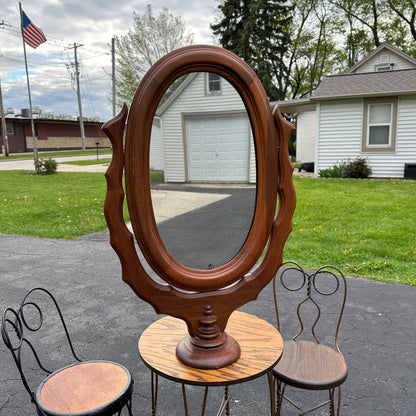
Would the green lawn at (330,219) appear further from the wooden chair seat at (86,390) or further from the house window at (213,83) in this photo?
the house window at (213,83)

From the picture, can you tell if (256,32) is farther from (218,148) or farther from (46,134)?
(218,148)

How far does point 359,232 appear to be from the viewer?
583 centimetres

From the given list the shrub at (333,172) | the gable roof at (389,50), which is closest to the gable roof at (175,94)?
the shrub at (333,172)

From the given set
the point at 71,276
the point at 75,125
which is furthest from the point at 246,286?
the point at 75,125

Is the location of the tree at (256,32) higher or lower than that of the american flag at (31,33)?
higher

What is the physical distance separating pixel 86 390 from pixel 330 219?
19.3 ft

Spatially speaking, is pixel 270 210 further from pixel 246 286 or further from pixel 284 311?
pixel 284 311

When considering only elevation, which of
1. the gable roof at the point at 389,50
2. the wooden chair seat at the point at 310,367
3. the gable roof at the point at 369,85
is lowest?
the wooden chair seat at the point at 310,367

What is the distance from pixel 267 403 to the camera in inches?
88.9

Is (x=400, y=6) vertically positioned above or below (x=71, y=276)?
above

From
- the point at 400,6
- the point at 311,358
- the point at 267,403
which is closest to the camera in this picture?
the point at 311,358

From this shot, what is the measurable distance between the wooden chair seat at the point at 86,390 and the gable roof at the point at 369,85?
1183cm

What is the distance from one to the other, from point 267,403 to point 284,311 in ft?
4.13

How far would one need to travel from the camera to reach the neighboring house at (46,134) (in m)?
→ 33.1
